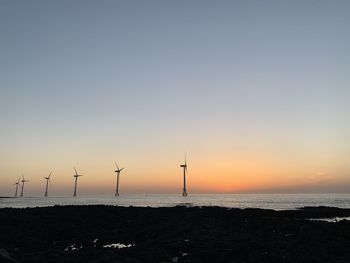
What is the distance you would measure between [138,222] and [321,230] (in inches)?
756

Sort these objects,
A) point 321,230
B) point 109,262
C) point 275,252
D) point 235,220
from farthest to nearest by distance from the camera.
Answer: point 235,220, point 321,230, point 275,252, point 109,262

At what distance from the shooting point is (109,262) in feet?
70.4

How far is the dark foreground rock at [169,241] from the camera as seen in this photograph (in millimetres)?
23500

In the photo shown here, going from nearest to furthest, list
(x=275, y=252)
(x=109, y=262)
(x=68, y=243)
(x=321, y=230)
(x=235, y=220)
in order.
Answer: (x=109, y=262) < (x=275, y=252) < (x=68, y=243) < (x=321, y=230) < (x=235, y=220)

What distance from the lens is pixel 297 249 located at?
25.6 m

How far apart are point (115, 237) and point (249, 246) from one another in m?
11.7

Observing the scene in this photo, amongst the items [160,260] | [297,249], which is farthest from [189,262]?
[297,249]

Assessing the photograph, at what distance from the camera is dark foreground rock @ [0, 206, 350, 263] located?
2350cm

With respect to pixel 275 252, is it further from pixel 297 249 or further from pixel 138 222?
pixel 138 222

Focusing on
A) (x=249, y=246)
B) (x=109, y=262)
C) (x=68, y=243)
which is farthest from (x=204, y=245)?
(x=68, y=243)

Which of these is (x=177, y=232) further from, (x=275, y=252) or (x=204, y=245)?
(x=275, y=252)

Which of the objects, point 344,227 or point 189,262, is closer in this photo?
point 189,262

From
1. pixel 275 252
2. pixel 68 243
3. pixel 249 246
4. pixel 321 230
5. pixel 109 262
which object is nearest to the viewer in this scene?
pixel 109 262

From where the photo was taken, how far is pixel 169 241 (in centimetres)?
2972
